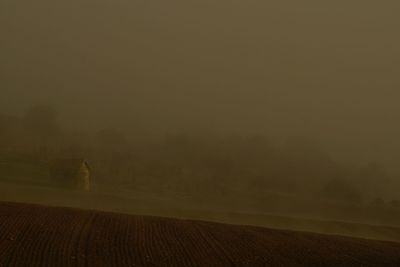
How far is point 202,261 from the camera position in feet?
97.5

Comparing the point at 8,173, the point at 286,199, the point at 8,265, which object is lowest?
the point at 286,199

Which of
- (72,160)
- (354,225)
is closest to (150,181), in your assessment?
(72,160)

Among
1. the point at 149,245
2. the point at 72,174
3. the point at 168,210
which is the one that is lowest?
the point at 168,210

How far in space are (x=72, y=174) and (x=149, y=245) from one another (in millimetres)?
42919

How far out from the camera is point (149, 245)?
106 ft

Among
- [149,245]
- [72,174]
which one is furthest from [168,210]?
[149,245]

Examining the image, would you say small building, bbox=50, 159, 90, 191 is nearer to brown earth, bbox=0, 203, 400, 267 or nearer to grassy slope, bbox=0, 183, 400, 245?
grassy slope, bbox=0, 183, 400, 245

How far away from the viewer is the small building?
71.7 meters

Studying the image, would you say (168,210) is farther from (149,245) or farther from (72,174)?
(149,245)

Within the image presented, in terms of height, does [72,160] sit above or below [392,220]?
above

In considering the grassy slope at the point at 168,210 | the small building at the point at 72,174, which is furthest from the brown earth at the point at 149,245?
the small building at the point at 72,174

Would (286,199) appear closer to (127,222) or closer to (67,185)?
(67,185)

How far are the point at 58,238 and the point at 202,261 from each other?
6.88 meters

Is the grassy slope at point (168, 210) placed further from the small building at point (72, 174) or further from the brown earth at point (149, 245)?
the brown earth at point (149, 245)
